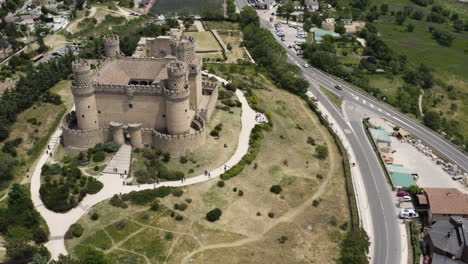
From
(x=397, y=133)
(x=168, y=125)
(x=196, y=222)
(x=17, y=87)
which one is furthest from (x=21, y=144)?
(x=397, y=133)

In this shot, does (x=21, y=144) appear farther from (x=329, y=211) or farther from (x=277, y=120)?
(x=329, y=211)

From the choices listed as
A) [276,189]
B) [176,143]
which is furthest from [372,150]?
[176,143]

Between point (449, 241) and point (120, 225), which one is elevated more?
point (120, 225)

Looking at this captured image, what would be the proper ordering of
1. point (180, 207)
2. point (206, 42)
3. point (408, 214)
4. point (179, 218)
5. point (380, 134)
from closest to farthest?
1. point (179, 218)
2. point (180, 207)
3. point (408, 214)
4. point (380, 134)
5. point (206, 42)

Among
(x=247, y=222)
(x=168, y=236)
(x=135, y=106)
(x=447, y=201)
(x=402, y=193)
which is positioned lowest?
(x=402, y=193)

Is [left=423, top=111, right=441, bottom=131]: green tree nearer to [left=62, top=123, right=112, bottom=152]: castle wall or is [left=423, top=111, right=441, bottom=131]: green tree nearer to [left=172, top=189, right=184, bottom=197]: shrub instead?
[left=172, top=189, right=184, bottom=197]: shrub

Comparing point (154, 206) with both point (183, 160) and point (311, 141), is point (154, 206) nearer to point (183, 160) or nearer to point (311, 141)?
point (183, 160)

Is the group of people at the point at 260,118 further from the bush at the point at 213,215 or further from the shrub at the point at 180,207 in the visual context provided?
the shrub at the point at 180,207
